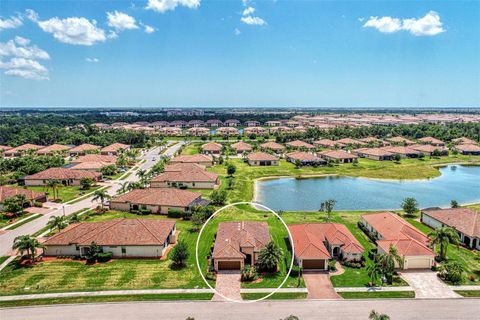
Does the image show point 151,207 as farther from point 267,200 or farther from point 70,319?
point 70,319

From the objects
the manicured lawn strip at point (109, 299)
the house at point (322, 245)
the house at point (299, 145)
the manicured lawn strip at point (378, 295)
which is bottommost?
the manicured lawn strip at point (109, 299)

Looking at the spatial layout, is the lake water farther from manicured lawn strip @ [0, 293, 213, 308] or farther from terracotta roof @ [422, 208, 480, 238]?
manicured lawn strip @ [0, 293, 213, 308]

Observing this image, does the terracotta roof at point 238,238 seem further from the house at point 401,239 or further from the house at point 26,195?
the house at point 26,195

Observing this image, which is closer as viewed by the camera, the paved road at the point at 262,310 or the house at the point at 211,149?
the paved road at the point at 262,310

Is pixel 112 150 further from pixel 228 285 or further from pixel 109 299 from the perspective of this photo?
pixel 228 285

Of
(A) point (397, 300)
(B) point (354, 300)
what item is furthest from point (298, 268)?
(A) point (397, 300)

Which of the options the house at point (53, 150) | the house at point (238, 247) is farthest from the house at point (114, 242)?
the house at point (53, 150)

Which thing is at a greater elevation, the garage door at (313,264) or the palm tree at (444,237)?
the palm tree at (444,237)

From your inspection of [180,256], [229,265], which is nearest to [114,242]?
[180,256]

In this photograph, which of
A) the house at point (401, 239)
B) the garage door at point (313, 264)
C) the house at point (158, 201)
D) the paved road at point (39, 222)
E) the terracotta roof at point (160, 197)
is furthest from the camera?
the terracotta roof at point (160, 197)
